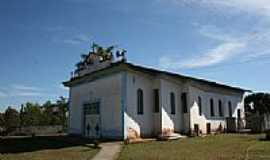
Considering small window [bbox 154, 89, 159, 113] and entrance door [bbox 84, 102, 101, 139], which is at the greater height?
small window [bbox 154, 89, 159, 113]

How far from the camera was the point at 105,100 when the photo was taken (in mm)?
26047

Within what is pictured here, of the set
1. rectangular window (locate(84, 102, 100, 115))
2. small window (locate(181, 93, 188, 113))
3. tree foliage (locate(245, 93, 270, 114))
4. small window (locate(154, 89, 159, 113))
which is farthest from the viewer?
tree foliage (locate(245, 93, 270, 114))

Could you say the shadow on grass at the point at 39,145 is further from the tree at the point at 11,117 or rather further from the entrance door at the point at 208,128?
the tree at the point at 11,117

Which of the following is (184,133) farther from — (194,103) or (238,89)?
(238,89)

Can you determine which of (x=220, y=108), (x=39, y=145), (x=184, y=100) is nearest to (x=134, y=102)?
(x=184, y=100)

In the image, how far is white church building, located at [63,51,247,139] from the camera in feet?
80.4

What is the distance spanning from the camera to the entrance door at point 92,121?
26.8m

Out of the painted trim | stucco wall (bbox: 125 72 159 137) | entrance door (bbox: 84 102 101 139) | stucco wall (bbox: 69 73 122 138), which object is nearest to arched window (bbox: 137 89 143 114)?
stucco wall (bbox: 125 72 159 137)

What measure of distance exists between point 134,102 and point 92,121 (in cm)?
→ 494

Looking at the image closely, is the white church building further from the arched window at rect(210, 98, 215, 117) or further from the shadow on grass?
the shadow on grass

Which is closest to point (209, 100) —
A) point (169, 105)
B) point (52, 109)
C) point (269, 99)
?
point (169, 105)

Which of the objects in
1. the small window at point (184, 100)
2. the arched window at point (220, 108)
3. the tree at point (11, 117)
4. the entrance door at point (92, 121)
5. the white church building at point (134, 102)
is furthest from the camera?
the tree at point (11, 117)

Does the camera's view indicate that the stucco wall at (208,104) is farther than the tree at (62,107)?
No

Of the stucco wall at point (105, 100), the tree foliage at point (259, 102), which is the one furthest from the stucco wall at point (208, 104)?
the tree foliage at point (259, 102)
